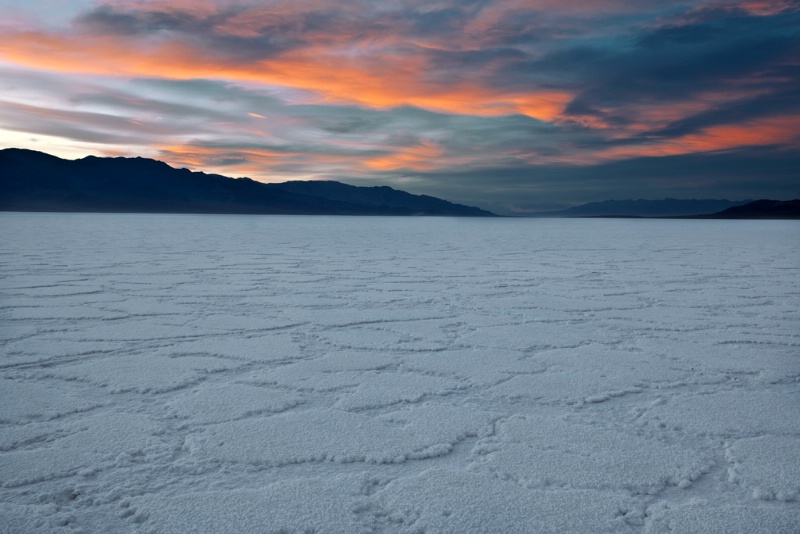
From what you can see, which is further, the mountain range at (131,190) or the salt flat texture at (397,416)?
the mountain range at (131,190)

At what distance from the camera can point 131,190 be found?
15200 centimetres

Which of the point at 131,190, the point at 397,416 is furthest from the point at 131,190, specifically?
the point at 397,416

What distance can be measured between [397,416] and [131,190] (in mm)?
167855

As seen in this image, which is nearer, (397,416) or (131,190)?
(397,416)

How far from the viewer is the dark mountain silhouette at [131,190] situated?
128m

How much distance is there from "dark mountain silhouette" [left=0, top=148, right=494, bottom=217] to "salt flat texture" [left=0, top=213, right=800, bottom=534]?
135561 mm

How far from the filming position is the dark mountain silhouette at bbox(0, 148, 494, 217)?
128075 mm

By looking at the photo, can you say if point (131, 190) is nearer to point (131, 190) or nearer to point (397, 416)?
point (131, 190)

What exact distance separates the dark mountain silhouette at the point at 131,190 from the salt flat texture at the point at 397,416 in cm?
13556

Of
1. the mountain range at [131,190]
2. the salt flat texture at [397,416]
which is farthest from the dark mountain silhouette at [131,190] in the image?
the salt flat texture at [397,416]

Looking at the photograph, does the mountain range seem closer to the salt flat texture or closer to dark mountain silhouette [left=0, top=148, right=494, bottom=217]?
dark mountain silhouette [left=0, top=148, right=494, bottom=217]

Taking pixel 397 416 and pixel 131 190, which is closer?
pixel 397 416

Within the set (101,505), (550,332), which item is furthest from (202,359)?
(550,332)

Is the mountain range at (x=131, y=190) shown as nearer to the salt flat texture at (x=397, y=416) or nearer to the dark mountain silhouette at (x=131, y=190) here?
the dark mountain silhouette at (x=131, y=190)
